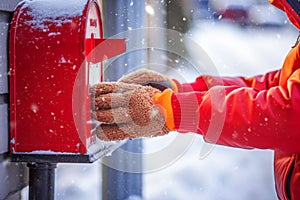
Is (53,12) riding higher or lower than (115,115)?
Result: higher

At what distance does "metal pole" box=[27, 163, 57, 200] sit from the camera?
5.01ft

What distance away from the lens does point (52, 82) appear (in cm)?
142

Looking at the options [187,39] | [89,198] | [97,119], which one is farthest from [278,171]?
[187,39]

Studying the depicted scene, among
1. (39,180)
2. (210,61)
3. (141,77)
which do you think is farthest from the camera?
(210,61)

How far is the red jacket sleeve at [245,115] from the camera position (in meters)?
1.32

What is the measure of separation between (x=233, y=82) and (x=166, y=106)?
2.20 ft

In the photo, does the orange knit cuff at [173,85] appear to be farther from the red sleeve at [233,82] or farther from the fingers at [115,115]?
the fingers at [115,115]

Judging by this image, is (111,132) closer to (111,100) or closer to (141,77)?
(111,100)

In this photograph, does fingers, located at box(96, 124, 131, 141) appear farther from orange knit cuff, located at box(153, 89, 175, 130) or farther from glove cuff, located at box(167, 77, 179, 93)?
Answer: glove cuff, located at box(167, 77, 179, 93)

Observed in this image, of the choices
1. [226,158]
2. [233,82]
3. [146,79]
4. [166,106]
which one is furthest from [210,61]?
[166,106]

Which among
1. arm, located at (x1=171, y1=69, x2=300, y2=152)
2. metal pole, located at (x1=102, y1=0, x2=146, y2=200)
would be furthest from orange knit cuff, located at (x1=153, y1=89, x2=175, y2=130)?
metal pole, located at (x1=102, y1=0, x2=146, y2=200)

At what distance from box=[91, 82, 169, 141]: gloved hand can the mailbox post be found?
0.04m

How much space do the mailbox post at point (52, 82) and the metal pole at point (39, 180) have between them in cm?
6

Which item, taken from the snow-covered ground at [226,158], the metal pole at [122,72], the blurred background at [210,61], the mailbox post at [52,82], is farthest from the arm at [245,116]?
the snow-covered ground at [226,158]
